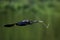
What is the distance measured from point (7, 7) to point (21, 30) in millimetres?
263

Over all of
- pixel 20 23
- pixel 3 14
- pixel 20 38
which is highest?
pixel 3 14

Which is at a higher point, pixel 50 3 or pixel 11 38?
pixel 50 3

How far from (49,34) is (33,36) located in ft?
0.50

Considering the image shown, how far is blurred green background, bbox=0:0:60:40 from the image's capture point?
1.15 m

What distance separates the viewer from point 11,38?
45.6 inches

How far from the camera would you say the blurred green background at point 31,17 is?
115 cm

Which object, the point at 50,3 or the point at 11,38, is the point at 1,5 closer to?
the point at 11,38

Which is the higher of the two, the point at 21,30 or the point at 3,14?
the point at 3,14

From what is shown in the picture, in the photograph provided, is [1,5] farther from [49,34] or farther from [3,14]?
[49,34]

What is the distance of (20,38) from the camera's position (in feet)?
3.79

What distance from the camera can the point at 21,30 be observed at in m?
1.17

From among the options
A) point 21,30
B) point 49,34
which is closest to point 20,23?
point 21,30

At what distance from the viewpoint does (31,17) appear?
3.81 ft

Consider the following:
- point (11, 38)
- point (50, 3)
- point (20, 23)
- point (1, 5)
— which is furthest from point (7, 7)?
point (50, 3)
